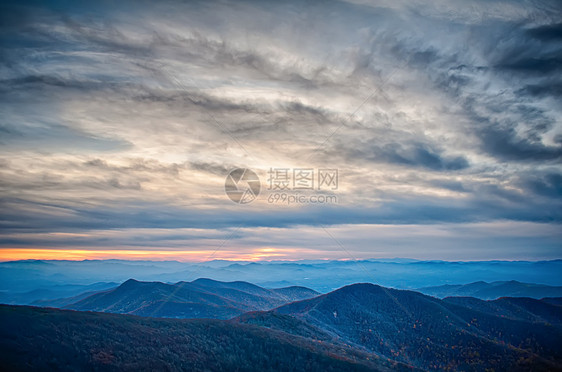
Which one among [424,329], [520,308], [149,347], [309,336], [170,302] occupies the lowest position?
[170,302]

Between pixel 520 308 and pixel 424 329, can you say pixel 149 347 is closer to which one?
pixel 424 329

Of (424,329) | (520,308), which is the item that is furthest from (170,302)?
(520,308)

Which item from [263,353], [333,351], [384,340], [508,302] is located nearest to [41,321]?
[263,353]

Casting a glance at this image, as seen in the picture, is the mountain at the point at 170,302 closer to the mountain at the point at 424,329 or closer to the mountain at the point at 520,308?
the mountain at the point at 424,329

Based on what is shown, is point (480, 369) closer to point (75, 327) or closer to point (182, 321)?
point (182, 321)

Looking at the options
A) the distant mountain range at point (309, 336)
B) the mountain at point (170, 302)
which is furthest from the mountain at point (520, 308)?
the mountain at point (170, 302)

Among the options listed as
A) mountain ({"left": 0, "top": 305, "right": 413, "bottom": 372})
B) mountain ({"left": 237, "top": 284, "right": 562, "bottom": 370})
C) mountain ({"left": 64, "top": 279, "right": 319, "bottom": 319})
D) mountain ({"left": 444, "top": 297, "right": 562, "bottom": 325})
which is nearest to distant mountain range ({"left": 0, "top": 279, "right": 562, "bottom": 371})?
mountain ({"left": 0, "top": 305, "right": 413, "bottom": 372})
